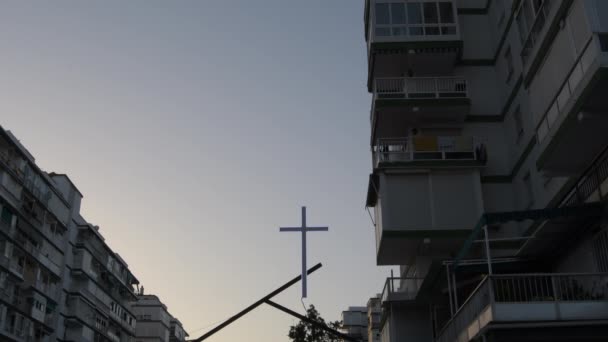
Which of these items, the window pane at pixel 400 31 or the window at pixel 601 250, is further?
the window pane at pixel 400 31

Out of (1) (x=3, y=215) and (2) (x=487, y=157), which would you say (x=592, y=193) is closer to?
(2) (x=487, y=157)

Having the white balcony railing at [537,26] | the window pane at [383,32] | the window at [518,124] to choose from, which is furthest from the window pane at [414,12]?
the white balcony railing at [537,26]

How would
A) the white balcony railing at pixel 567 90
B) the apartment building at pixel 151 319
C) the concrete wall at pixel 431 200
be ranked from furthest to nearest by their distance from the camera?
the apartment building at pixel 151 319
the concrete wall at pixel 431 200
the white balcony railing at pixel 567 90

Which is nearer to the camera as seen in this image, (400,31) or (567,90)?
(567,90)

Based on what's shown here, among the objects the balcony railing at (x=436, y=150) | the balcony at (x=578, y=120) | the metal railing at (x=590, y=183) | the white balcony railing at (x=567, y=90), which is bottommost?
the metal railing at (x=590, y=183)

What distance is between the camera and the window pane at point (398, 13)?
37781 mm

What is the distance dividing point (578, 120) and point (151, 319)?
10525 centimetres

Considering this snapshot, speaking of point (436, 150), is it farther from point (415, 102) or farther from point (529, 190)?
point (529, 190)

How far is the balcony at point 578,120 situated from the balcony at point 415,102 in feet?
34.5

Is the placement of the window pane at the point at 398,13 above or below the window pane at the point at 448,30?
above

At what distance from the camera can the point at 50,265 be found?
242ft

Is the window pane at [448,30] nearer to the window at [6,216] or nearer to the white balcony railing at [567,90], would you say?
the white balcony railing at [567,90]

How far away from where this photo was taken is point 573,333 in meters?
19.6

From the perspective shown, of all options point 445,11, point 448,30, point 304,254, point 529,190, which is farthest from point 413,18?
point 304,254
